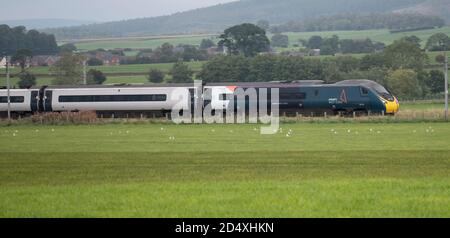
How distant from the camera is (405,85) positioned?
332 ft

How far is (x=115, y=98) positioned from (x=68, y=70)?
50.7 meters

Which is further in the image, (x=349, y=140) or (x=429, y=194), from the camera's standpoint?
(x=349, y=140)

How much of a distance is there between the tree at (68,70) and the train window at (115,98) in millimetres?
44002

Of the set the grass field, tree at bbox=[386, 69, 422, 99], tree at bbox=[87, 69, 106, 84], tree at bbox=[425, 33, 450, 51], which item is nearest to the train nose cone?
the grass field

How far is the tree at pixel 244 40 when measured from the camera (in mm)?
158625

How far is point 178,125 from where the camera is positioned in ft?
185

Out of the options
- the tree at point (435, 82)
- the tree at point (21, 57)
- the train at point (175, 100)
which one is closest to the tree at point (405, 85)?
the tree at point (435, 82)

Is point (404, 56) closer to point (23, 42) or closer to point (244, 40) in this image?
point (244, 40)

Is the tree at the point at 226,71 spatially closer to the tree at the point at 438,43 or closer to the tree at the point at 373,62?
the tree at the point at 373,62

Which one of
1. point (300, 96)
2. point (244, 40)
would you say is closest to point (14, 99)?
point (300, 96)

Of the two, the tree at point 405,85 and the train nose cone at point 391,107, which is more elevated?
the train nose cone at point 391,107
